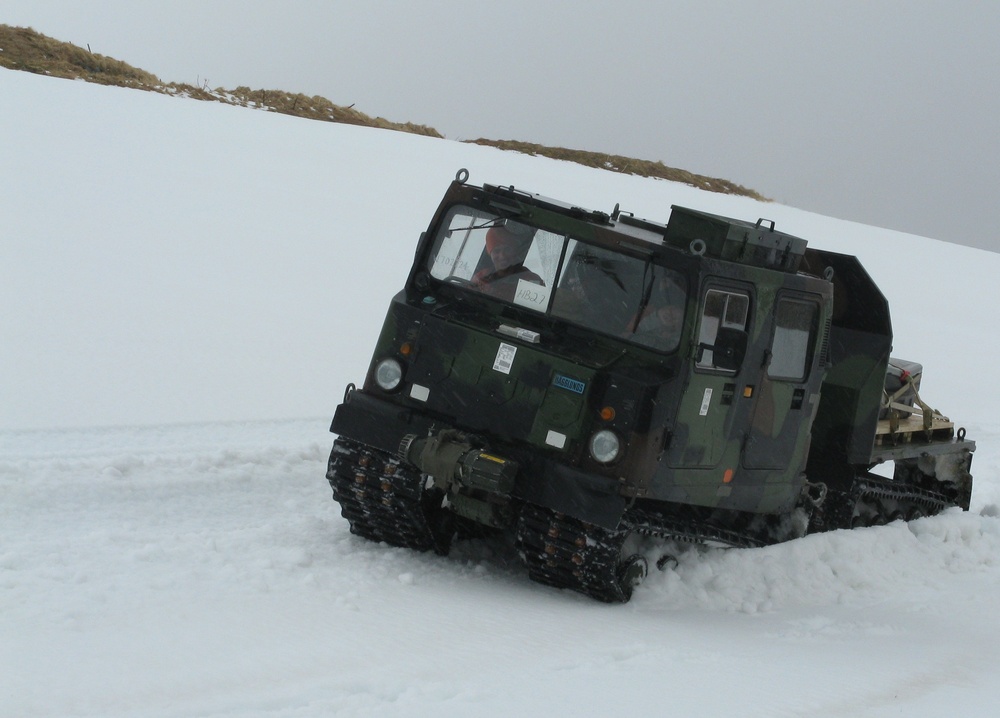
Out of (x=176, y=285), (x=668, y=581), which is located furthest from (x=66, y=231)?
(x=668, y=581)

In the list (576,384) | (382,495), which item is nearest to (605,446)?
(576,384)

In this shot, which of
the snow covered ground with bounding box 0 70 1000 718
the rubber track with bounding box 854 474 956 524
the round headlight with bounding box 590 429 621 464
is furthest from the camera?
the rubber track with bounding box 854 474 956 524

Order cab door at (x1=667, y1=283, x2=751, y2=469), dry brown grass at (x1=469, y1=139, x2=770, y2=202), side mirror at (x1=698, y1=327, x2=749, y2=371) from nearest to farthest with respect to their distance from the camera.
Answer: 1. cab door at (x1=667, y1=283, x2=751, y2=469)
2. side mirror at (x1=698, y1=327, x2=749, y2=371)
3. dry brown grass at (x1=469, y1=139, x2=770, y2=202)

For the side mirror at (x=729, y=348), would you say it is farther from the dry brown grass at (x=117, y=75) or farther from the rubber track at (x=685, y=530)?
the dry brown grass at (x=117, y=75)

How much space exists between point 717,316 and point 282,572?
9.46 ft

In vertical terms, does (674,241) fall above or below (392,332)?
above

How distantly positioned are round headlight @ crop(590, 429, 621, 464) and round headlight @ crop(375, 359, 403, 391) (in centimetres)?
124

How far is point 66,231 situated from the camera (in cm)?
1634

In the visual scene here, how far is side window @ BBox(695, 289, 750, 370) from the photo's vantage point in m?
6.96

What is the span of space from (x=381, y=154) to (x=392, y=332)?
21.4 meters

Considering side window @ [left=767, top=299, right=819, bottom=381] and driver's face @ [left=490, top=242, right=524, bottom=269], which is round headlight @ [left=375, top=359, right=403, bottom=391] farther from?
side window @ [left=767, top=299, right=819, bottom=381]

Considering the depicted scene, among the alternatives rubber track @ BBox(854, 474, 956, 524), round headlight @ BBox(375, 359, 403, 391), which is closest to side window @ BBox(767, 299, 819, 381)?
rubber track @ BBox(854, 474, 956, 524)

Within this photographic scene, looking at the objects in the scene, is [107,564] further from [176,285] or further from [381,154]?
[381,154]

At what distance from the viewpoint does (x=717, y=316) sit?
7051mm
